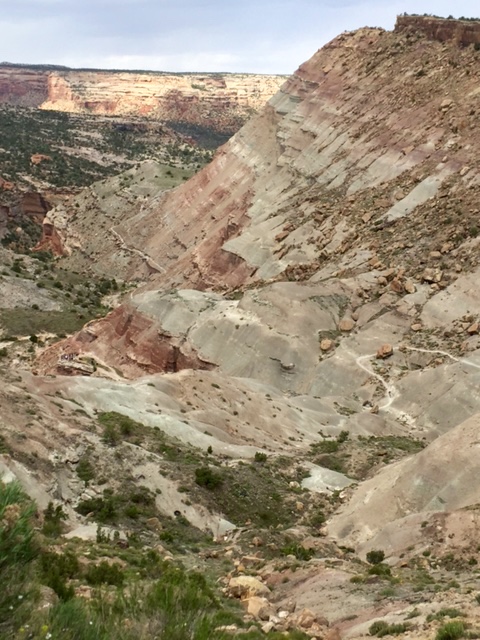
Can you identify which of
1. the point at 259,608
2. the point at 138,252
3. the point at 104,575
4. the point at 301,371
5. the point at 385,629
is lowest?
the point at 301,371

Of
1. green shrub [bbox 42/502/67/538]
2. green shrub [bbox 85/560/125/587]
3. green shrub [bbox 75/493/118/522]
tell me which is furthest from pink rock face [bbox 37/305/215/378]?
green shrub [bbox 85/560/125/587]

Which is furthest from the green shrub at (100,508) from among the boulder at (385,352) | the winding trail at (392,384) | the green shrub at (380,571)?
the boulder at (385,352)

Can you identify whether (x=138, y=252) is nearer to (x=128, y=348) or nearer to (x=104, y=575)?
(x=128, y=348)

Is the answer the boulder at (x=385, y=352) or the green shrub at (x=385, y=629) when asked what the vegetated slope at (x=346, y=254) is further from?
the green shrub at (x=385, y=629)

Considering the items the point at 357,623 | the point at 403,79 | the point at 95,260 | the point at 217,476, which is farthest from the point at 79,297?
the point at 357,623

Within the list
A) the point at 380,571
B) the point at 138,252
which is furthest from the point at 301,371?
the point at 138,252
